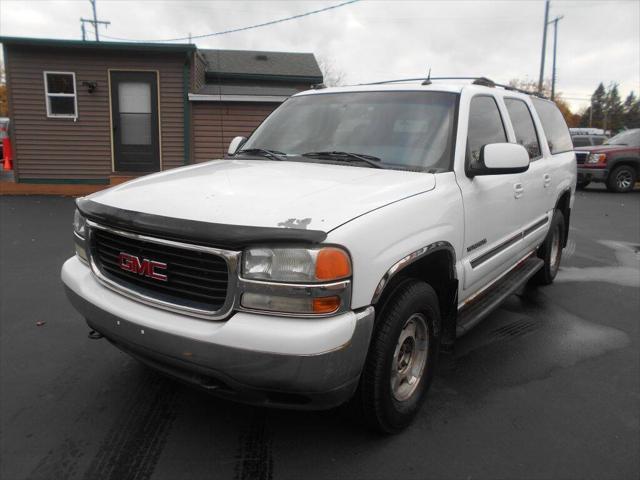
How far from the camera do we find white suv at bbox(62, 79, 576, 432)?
209 cm

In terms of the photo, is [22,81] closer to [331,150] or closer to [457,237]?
[331,150]

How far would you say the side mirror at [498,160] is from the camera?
309 centimetres

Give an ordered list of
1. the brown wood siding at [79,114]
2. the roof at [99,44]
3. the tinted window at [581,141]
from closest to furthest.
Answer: the roof at [99,44], the brown wood siding at [79,114], the tinted window at [581,141]

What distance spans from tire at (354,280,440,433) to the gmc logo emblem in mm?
1028

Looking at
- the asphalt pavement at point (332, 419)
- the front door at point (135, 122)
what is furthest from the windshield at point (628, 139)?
the front door at point (135, 122)

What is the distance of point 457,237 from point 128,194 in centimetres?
182

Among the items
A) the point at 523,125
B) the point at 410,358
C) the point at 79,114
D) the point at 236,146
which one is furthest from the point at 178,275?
the point at 79,114

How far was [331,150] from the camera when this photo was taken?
3.40 meters

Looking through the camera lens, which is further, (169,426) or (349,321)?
(169,426)

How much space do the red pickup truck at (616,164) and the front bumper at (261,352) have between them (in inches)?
611

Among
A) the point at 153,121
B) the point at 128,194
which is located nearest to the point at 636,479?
the point at 128,194

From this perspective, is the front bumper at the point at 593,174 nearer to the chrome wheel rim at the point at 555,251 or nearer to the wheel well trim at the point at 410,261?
the chrome wheel rim at the point at 555,251

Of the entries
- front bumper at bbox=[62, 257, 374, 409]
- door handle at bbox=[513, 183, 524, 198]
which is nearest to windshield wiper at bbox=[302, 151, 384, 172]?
front bumper at bbox=[62, 257, 374, 409]

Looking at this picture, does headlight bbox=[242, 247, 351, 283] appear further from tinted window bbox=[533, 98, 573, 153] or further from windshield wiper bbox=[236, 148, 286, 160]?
tinted window bbox=[533, 98, 573, 153]
